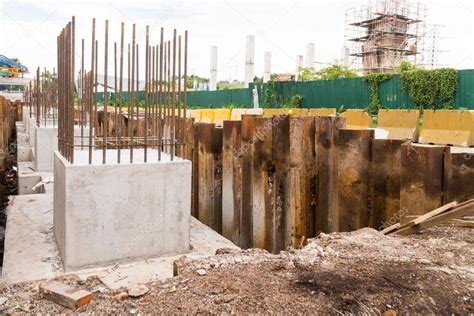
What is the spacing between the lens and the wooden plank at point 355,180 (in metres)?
5.71

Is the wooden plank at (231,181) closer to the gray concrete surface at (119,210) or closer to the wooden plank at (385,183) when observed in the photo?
the gray concrete surface at (119,210)

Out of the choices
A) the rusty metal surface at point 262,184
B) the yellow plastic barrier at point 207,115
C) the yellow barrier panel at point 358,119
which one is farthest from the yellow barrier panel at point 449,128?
the yellow plastic barrier at point 207,115

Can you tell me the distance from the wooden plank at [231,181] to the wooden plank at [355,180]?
6.29 feet

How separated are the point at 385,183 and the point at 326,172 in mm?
803

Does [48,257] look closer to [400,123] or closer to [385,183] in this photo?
[385,183]

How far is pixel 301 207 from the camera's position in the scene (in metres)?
6.15

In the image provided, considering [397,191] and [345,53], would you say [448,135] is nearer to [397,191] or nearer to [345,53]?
[397,191]

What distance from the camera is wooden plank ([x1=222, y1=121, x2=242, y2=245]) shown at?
23.9 feet

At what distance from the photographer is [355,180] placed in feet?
18.8

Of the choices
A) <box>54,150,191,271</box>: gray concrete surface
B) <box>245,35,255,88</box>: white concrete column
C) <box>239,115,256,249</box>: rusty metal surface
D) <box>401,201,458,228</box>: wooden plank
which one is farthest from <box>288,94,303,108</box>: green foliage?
<box>401,201,458,228</box>: wooden plank

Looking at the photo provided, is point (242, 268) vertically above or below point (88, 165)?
below

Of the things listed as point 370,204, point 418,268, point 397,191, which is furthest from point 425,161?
point 418,268

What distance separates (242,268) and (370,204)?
7.95ft

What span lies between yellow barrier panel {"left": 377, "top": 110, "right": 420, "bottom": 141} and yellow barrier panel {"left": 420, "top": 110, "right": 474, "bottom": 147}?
30cm
